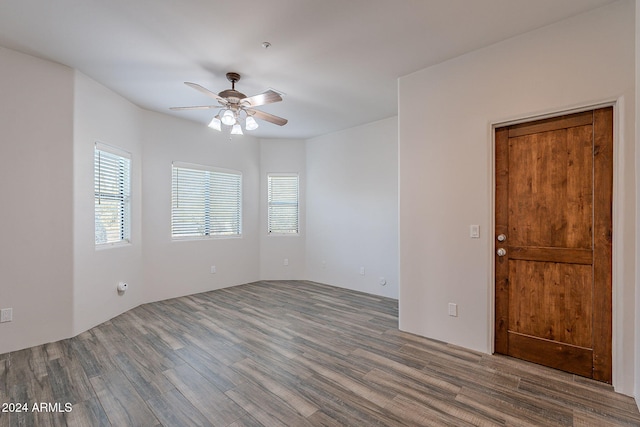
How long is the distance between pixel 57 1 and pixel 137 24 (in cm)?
49

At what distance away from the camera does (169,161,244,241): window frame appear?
15.1 feet

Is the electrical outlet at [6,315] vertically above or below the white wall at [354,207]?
below

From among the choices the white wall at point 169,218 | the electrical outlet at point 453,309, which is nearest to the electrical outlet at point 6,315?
the white wall at point 169,218

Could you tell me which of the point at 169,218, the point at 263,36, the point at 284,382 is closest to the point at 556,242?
the point at 284,382

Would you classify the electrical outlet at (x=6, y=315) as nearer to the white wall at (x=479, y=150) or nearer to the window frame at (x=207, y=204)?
the window frame at (x=207, y=204)

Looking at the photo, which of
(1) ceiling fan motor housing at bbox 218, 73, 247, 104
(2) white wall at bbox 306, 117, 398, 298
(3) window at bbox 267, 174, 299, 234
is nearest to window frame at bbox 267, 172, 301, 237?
(3) window at bbox 267, 174, 299, 234

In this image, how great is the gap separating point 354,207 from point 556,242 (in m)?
3.03

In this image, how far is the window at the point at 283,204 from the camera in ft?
19.0

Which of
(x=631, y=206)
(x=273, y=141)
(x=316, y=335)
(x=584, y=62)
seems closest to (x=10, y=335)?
(x=316, y=335)

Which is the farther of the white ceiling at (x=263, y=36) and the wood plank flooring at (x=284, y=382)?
the white ceiling at (x=263, y=36)

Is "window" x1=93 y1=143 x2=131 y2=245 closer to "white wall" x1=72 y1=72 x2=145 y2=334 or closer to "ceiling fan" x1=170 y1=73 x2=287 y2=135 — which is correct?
"white wall" x1=72 y1=72 x2=145 y2=334

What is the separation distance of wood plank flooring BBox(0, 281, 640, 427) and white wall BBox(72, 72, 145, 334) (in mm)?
335

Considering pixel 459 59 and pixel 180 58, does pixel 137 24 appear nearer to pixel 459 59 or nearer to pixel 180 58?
pixel 180 58

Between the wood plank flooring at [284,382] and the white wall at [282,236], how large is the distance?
2.32 m
